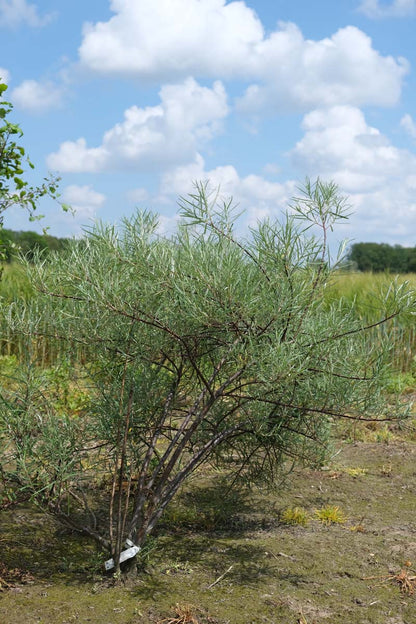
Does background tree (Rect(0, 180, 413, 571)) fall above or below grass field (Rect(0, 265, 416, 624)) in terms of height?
above

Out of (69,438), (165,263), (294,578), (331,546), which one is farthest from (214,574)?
(165,263)

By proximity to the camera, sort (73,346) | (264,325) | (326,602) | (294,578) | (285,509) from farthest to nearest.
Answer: (285,509)
(73,346)
(294,578)
(326,602)
(264,325)

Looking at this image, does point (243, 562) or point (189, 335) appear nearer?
point (189, 335)

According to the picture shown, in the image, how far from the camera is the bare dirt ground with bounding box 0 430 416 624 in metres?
2.65

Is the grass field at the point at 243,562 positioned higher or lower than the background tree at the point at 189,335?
lower

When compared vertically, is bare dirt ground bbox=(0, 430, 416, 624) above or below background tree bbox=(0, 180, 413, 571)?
below

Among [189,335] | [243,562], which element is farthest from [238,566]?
[189,335]

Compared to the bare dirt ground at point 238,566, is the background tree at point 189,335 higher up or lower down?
higher up

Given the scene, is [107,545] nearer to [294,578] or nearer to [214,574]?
[214,574]

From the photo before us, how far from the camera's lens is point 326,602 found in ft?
9.09

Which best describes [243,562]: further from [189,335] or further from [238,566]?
[189,335]

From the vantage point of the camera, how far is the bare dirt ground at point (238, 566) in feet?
8.68

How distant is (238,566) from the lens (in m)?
3.07

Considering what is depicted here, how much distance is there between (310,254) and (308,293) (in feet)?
0.55
